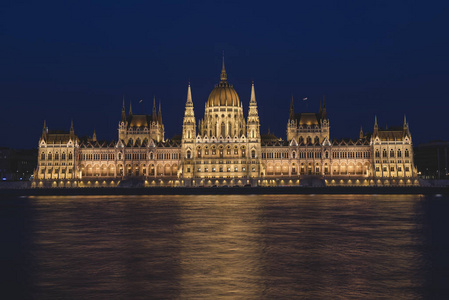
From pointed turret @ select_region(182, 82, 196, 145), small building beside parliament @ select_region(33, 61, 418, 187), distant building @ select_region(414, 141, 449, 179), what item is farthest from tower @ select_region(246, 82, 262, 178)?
distant building @ select_region(414, 141, 449, 179)

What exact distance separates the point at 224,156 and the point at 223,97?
18.3 m

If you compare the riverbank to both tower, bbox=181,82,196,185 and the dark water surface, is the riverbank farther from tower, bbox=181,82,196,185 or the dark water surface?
the dark water surface

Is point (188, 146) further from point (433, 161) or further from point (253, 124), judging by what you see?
point (433, 161)

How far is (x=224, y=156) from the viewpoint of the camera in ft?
477

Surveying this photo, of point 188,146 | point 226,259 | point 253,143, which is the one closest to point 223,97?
point 253,143

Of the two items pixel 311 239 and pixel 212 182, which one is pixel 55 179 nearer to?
pixel 212 182

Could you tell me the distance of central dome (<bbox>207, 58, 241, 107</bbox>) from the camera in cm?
15375

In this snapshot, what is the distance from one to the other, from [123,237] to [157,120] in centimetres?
12814

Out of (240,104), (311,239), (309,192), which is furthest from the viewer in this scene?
(240,104)

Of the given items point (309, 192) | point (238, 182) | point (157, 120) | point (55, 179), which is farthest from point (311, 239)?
point (157, 120)

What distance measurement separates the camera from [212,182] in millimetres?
135250

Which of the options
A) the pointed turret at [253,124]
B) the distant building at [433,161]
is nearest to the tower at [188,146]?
the pointed turret at [253,124]

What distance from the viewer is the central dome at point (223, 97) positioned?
504ft

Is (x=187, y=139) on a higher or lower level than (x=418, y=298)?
higher
